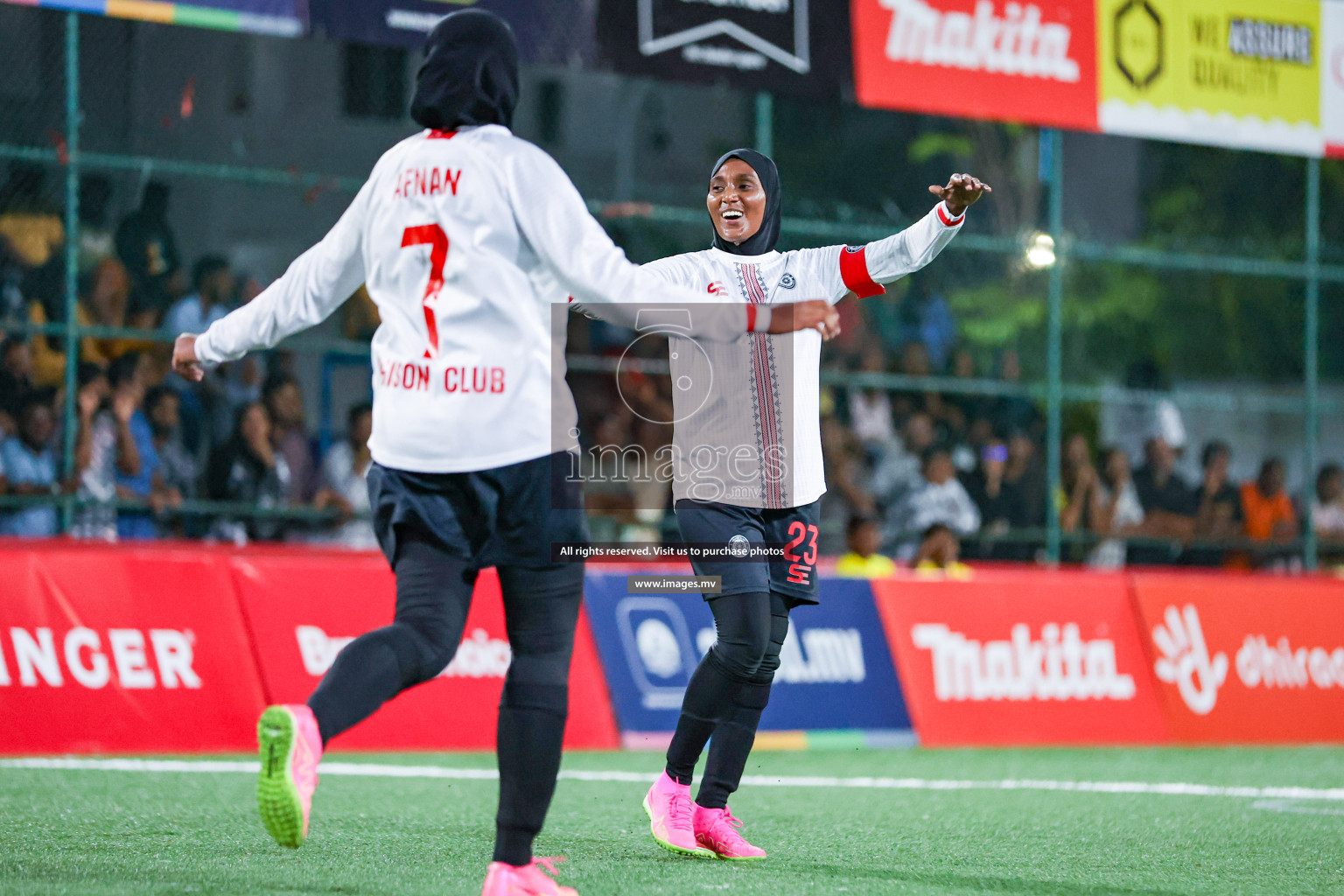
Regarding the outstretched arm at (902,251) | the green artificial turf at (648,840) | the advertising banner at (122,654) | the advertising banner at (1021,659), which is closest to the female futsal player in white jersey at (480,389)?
the green artificial turf at (648,840)

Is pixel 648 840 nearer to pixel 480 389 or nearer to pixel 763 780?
pixel 763 780

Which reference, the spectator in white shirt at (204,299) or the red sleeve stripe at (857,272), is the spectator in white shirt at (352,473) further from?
the red sleeve stripe at (857,272)

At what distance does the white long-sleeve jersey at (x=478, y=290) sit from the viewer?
3658mm

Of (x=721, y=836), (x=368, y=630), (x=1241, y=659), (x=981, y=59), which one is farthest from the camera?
(x=981, y=59)

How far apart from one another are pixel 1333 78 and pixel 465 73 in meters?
11.0

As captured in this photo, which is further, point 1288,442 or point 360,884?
point 1288,442

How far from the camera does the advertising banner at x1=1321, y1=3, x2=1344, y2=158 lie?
12.8 m

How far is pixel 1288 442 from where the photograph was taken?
20016mm

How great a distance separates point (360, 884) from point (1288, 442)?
17.9 m

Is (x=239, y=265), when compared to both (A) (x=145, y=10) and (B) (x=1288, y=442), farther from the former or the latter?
(B) (x=1288, y=442)

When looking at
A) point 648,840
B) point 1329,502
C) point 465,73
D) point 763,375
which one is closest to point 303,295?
point 465,73

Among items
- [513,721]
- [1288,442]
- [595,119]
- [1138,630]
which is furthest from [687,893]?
[1288,442]

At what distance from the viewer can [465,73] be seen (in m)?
3.72
